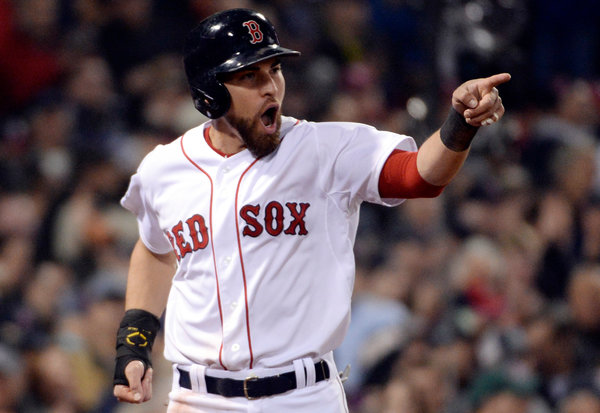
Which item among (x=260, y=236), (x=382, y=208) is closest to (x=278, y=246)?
(x=260, y=236)

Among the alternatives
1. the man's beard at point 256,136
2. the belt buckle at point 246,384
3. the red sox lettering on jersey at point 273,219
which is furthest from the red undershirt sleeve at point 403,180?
the belt buckle at point 246,384

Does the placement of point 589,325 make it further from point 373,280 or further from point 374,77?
point 374,77

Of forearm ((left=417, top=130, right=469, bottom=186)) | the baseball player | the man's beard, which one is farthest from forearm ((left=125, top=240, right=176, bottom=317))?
forearm ((left=417, top=130, right=469, bottom=186))

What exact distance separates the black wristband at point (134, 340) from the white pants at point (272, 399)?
168 mm

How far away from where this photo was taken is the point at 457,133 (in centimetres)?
203

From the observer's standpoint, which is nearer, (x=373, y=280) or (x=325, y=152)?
(x=325, y=152)

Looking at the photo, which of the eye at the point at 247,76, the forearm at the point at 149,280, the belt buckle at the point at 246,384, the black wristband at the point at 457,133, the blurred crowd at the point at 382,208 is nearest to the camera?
the black wristband at the point at 457,133

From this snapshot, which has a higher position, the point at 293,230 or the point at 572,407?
the point at 293,230

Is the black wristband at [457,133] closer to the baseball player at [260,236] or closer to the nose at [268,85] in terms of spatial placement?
the baseball player at [260,236]

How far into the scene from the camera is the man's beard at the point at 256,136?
2.35 metres

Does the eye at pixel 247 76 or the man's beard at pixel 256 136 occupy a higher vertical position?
the eye at pixel 247 76

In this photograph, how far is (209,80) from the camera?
2379mm

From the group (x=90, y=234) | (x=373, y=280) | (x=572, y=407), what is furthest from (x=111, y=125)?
(x=572, y=407)

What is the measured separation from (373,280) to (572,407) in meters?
1.34
